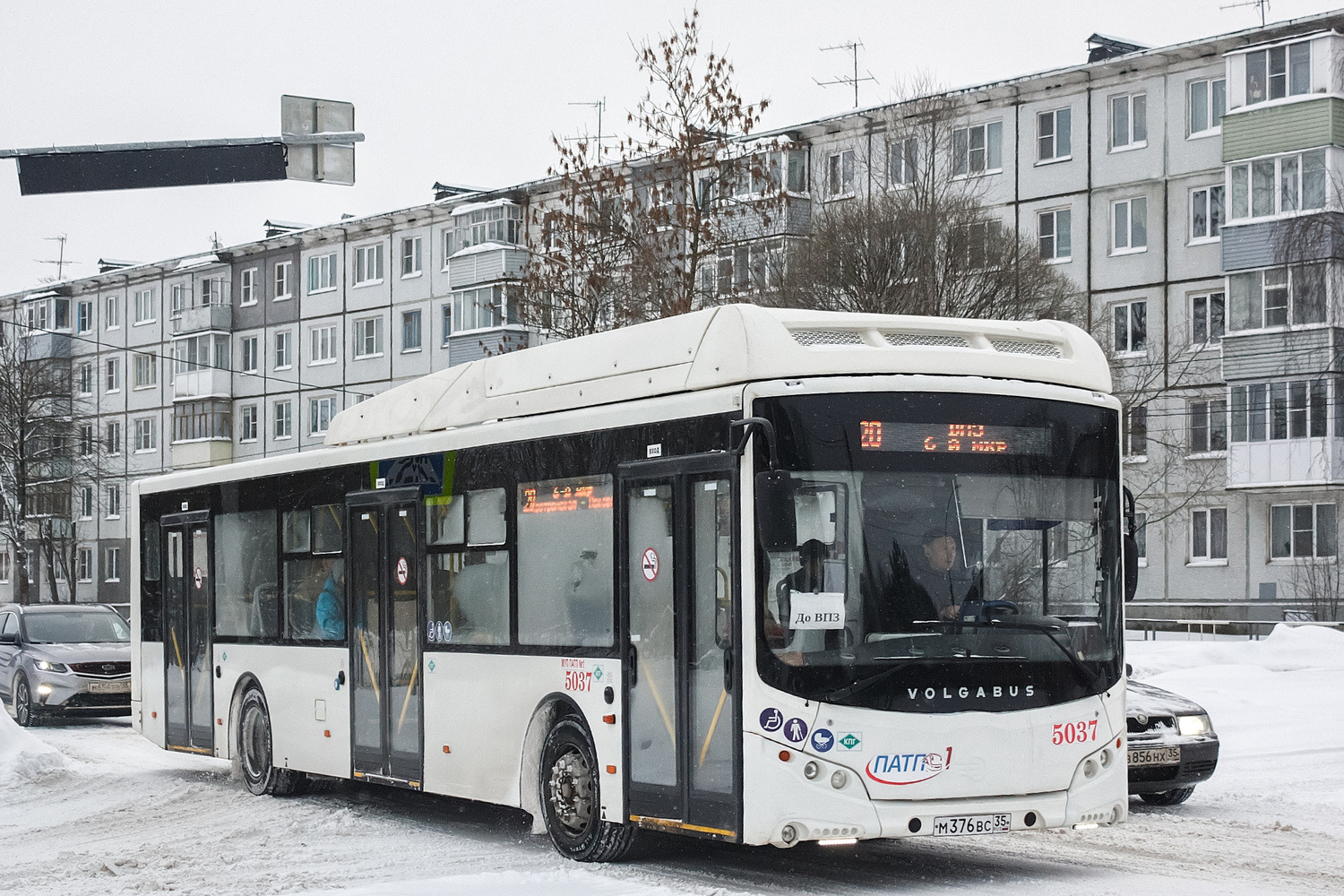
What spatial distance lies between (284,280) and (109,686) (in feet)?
163

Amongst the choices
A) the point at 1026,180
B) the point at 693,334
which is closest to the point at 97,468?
the point at 1026,180

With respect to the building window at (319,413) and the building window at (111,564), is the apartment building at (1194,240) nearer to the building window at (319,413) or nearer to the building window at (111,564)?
the building window at (319,413)

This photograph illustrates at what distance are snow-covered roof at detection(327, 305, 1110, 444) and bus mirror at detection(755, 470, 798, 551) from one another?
795 mm

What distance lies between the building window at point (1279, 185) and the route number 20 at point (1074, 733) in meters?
35.0

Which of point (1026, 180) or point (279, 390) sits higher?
point (1026, 180)

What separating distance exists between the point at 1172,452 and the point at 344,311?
113ft

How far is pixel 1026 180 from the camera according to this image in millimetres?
47719

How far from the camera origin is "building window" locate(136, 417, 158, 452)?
76.9 m

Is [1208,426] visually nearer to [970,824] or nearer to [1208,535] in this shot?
[1208,535]

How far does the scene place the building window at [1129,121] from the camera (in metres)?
46.0

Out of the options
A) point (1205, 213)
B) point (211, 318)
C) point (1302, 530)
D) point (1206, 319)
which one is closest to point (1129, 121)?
point (1205, 213)

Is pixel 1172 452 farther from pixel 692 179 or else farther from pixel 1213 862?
pixel 1213 862

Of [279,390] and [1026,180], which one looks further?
[279,390]

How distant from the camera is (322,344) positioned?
68.9 metres
